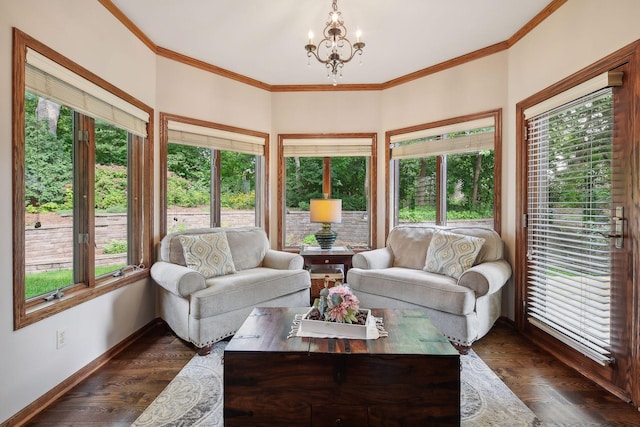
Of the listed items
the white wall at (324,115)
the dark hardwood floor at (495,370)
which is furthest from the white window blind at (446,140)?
the dark hardwood floor at (495,370)

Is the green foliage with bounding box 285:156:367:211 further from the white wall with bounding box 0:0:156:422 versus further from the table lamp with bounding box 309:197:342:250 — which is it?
the white wall with bounding box 0:0:156:422

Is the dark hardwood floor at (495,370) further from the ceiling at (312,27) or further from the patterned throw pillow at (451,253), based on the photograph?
the ceiling at (312,27)

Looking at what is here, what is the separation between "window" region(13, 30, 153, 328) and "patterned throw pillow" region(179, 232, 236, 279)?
0.45 m

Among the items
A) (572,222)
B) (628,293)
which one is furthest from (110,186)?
(628,293)

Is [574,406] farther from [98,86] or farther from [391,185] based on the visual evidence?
[98,86]

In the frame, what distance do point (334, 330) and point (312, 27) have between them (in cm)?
247

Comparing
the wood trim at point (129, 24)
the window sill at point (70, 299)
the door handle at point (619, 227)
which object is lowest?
the window sill at point (70, 299)

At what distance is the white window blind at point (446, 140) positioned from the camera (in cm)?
344

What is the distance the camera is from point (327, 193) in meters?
4.39

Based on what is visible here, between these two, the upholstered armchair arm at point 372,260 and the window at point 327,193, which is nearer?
the upholstered armchair arm at point 372,260

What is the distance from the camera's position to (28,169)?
6.50ft

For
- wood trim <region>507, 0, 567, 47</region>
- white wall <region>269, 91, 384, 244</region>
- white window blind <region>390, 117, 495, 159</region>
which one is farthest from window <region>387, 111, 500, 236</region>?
wood trim <region>507, 0, 567, 47</region>

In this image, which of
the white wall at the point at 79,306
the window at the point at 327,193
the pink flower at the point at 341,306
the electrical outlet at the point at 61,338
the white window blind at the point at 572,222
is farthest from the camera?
the window at the point at 327,193

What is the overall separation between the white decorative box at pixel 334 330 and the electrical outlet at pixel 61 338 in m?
1.50
